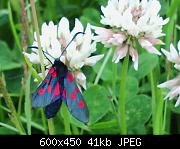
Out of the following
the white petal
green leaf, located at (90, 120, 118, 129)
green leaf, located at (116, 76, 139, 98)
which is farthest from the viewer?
green leaf, located at (116, 76, 139, 98)

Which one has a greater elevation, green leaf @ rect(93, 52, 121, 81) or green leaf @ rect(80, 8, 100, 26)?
green leaf @ rect(80, 8, 100, 26)

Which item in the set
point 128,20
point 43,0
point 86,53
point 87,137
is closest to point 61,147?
point 87,137

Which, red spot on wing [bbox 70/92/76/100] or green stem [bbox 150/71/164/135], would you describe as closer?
red spot on wing [bbox 70/92/76/100]

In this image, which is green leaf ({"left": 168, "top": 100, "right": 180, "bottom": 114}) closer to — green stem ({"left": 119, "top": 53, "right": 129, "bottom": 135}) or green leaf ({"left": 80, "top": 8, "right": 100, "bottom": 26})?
green stem ({"left": 119, "top": 53, "right": 129, "bottom": 135})

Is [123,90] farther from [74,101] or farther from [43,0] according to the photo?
[43,0]

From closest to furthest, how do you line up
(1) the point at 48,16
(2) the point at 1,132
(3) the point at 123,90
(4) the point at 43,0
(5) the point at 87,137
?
(3) the point at 123,90
(5) the point at 87,137
(2) the point at 1,132
(1) the point at 48,16
(4) the point at 43,0

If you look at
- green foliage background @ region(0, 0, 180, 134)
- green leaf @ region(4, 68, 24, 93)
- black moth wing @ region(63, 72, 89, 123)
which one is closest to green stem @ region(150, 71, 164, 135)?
green foliage background @ region(0, 0, 180, 134)

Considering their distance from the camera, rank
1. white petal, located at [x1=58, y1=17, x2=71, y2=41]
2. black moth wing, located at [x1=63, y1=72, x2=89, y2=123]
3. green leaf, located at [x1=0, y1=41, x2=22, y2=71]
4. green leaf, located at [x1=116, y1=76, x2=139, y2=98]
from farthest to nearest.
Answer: green leaf, located at [x1=0, y1=41, x2=22, y2=71] → green leaf, located at [x1=116, y1=76, x2=139, y2=98] → white petal, located at [x1=58, y1=17, x2=71, y2=41] → black moth wing, located at [x1=63, y1=72, x2=89, y2=123]

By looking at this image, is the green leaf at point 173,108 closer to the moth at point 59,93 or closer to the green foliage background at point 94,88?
the green foliage background at point 94,88
